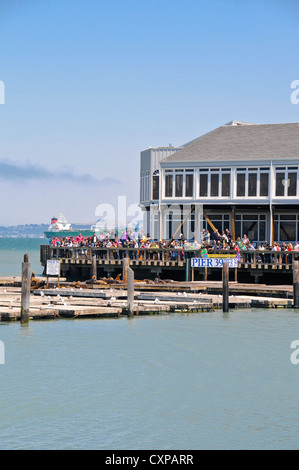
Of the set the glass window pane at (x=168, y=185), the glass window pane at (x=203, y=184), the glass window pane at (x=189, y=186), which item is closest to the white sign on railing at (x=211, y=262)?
the glass window pane at (x=203, y=184)

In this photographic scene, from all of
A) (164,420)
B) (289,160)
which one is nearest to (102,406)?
(164,420)

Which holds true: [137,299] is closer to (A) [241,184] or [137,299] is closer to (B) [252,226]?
(A) [241,184]

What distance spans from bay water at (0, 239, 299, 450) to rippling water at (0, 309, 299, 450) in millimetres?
26

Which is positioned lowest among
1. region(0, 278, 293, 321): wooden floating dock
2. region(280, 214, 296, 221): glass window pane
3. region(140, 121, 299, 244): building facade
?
region(0, 278, 293, 321): wooden floating dock

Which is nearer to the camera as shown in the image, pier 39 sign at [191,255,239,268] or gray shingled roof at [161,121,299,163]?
pier 39 sign at [191,255,239,268]

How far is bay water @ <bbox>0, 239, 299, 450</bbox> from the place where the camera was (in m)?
17.6

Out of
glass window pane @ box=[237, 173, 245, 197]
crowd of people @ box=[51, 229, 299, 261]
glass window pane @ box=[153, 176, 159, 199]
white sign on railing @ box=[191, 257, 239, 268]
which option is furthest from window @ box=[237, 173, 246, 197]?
white sign on railing @ box=[191, 257, 239, 268]

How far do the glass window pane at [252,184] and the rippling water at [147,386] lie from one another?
18.6 meters

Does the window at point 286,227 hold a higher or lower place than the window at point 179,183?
lower

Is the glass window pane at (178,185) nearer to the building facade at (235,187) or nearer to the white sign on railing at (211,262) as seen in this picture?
the building facade at (235,187)

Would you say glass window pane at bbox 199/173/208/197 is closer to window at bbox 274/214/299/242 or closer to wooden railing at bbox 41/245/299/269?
window at bbox 274/214/299/242

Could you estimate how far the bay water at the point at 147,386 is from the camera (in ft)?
57.9

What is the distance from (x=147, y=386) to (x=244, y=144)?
3252 cm
